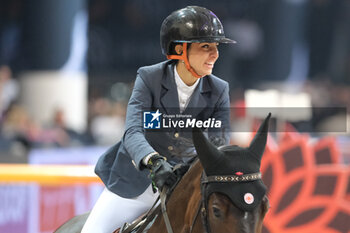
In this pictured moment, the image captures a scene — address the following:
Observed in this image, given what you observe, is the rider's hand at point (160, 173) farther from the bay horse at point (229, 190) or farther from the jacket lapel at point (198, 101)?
the jacket lapel at point (198, 101)

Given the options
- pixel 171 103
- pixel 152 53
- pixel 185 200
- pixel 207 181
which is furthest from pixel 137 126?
pixel 152 53

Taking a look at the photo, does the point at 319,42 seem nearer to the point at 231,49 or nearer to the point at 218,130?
the point at 231,49

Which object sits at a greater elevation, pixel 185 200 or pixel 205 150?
pixel 205 150

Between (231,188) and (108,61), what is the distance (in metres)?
7.74

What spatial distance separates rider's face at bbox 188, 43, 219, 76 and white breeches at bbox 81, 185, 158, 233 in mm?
593

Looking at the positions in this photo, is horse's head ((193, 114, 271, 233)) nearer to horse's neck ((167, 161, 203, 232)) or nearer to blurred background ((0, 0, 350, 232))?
horse's neck ((167, 161, 203, 232))

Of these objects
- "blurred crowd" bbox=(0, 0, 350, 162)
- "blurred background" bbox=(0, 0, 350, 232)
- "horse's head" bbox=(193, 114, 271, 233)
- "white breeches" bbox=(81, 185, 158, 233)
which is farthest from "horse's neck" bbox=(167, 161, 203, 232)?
"blurred crowd" bbox=(0, 0, 350, 162)

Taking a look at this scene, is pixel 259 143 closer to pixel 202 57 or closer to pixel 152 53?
pixel 202 57

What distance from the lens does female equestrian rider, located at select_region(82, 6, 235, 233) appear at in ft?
7.97

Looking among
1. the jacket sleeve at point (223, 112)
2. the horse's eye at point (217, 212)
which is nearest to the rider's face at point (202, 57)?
the jacket sleeve at point (223, 112)

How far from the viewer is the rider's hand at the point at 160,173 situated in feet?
6.82

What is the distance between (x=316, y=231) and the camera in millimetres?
4383

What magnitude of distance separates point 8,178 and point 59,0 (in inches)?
234

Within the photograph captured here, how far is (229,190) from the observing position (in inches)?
73.5
